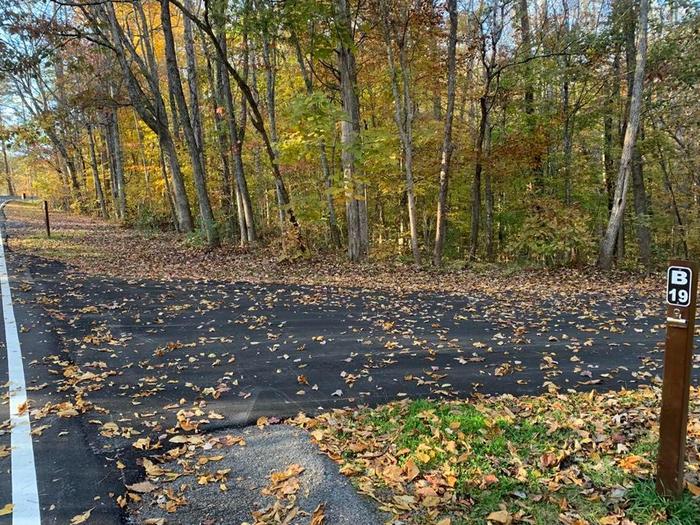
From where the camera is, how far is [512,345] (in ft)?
20.1

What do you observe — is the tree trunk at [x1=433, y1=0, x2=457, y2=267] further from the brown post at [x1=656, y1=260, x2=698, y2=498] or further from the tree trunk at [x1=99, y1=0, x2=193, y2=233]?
the brown post at [x1=656, y1=260, x2=698, y2=498]

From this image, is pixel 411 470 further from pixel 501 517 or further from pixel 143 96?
pixel 143 96

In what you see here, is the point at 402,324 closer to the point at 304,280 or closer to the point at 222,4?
the point at 304,280

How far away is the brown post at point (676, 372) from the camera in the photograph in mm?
2688

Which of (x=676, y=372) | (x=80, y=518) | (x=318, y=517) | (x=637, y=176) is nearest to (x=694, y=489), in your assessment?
(x=676, y=372)

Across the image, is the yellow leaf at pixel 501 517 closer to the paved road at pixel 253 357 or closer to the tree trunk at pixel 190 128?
the paved road at pixel 253 357

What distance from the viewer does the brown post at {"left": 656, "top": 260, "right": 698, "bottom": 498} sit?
2.69 metres

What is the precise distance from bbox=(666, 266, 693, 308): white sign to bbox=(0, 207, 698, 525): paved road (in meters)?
2.34

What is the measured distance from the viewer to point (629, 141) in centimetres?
1110

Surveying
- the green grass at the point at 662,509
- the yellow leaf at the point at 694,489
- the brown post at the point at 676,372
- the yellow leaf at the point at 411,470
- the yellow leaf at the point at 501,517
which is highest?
the brown post at the point at 676,372

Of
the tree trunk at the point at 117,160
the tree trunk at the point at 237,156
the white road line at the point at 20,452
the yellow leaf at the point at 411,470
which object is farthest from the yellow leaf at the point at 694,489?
the tree trunk at the point at 117,160

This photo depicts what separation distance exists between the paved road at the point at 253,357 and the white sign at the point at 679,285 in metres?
2.34

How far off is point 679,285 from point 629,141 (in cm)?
995

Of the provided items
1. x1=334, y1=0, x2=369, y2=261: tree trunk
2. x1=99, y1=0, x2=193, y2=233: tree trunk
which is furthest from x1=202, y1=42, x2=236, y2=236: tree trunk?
x1=334, y1=0, x2=369, y2=261: tree trunk
